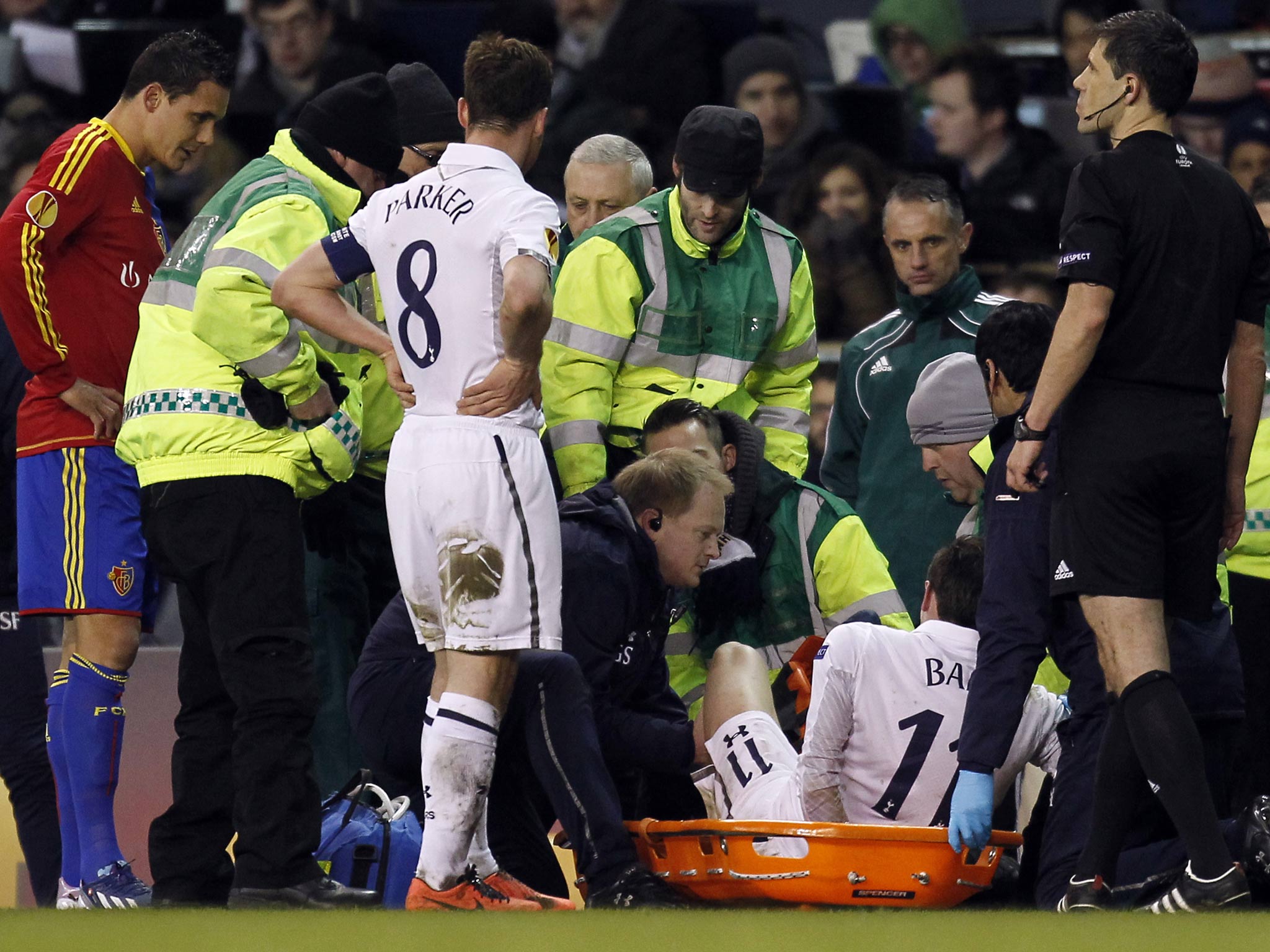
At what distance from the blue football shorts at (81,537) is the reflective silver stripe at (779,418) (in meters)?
1.76

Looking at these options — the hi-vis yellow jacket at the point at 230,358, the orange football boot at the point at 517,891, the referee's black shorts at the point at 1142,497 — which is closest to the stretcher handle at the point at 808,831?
the orange football boot at the point at 517,891

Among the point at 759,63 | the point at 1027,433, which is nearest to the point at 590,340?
the point at 1027,433

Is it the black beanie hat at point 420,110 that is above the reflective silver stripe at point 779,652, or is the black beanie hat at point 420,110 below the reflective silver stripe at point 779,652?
above

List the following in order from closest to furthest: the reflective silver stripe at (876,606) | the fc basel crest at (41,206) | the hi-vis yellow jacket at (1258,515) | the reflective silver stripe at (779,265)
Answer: the fc basel crest at (41,206), the reflective silver stripe at (876,606), the reflective silver stripe at (779,265), the hi-vis yellow jacket at (1258,515)

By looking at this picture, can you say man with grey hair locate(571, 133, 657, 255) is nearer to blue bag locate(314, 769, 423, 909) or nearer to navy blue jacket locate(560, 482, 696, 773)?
navy blue jacket locate(560, 482, 696, 773)

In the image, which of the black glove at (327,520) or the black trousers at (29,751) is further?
the black glove at (327,520)

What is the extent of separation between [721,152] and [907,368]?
1107mm

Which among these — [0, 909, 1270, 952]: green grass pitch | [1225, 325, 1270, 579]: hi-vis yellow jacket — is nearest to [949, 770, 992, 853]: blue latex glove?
[0, 909, 1270, 952]: green grass pitch

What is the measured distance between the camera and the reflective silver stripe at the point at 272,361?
4.20 meters

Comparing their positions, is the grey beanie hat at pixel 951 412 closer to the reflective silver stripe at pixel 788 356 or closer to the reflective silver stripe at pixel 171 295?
the reflective silver stripe at pixel 788 356

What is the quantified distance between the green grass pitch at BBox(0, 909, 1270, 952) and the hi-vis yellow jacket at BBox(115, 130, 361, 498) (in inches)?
51.8

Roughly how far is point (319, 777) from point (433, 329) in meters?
1.90

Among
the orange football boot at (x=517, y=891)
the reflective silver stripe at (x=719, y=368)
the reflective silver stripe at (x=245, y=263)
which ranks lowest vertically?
the orange football boot at (x=517, y=891)

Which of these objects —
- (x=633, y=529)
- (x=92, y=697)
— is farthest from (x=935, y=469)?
(x=92, y=697)
